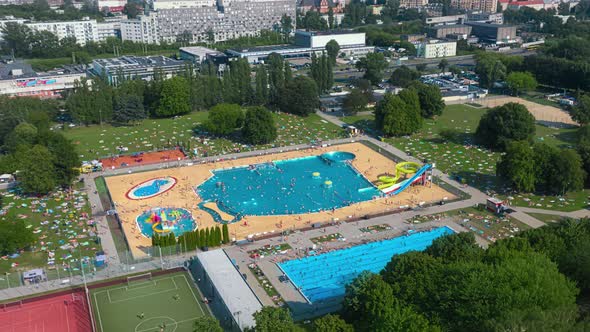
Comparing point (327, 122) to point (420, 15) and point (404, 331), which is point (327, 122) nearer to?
point (404, 331)

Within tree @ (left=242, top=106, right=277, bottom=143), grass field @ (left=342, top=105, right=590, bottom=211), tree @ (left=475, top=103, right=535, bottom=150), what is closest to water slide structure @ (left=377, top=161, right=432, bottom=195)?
grass field @ (left=342, top=105, right=590, bottom=211)

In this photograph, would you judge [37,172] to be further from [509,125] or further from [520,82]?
[520,82]

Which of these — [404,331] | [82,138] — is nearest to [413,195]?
[404,331]

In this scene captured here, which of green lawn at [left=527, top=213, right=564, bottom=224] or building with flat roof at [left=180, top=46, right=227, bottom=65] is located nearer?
green lawn at [left=527, top=213, right=564, bottom=224]

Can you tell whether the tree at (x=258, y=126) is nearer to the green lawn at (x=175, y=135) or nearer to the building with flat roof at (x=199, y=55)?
the green lawn at (x=175, y=135)

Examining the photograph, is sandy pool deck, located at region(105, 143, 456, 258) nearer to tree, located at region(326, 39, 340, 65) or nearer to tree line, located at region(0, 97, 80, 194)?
tree line, located at region(0, 97, 80, 194)

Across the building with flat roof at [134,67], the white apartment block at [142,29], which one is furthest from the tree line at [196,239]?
the white apartment block at [142,29]
